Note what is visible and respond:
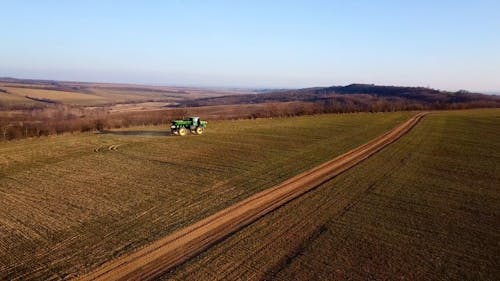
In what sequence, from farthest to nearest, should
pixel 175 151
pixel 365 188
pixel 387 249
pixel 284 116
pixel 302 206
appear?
1. pixel 284 116
2. pixel 175 151
3. pixel 365 188
4. pixel 302 206
5. pixel 387 249

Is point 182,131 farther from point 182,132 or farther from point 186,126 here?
point 186,126

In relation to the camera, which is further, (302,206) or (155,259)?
(302,206)

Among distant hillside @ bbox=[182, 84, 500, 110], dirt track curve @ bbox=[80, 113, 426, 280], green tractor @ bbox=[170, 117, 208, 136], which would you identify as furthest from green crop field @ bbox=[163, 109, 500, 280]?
distant hillside @ bbox=[182, 84, 500, 110]

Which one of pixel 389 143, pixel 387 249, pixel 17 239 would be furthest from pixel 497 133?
pixel 17 239

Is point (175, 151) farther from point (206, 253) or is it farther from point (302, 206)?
point (206, 253)

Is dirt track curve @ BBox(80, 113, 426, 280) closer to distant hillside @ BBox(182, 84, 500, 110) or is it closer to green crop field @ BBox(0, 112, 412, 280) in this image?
green crop field @ BBox(0, 112, 412, 280)

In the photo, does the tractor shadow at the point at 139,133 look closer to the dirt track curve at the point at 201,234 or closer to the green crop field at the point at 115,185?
the green crop field at the point at 115,185

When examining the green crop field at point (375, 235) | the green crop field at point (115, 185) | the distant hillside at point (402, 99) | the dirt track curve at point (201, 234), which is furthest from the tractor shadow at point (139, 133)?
the distant hillside at point (402, 99)

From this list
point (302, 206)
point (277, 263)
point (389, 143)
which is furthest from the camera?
point (389, 143)
